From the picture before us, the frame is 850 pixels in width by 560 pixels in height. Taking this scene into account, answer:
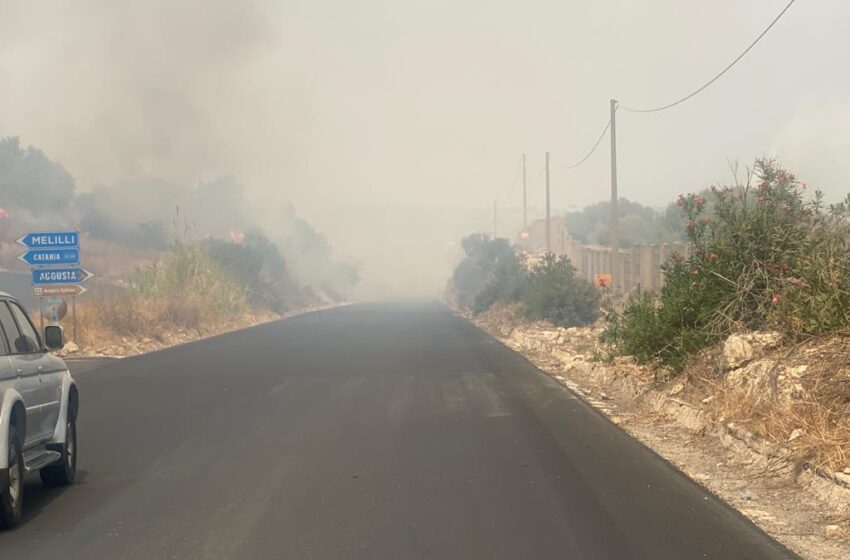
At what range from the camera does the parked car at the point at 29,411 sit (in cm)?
596

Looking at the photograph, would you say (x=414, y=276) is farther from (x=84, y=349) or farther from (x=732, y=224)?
Answer: (x=732, y=224)

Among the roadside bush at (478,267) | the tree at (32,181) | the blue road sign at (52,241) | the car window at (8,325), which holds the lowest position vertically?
the roadside bush at (478,267)

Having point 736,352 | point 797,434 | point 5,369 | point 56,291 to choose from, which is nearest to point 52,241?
point 56,291

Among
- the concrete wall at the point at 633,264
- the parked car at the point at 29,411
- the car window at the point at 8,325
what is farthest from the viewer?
the concrete wall at the point at 633,264

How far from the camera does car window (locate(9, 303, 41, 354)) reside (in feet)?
22.4

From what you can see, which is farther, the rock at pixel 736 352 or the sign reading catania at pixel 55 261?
the sign reading catania at pixel 55 261

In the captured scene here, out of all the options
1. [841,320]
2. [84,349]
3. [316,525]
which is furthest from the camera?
[84,349]

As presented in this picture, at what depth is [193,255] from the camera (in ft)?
110

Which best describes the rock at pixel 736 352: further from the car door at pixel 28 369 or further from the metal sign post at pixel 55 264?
the metal sign post at pixel 55 264

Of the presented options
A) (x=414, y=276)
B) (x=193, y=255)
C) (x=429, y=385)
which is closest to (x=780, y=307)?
(x=429, y=385)

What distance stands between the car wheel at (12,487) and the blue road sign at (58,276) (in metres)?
16.0

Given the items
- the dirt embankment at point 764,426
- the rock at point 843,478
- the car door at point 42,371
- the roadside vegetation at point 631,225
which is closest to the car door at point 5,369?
the car door at point 42,371

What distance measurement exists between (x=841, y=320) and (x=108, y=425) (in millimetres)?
8642

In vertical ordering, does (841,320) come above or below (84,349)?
above
